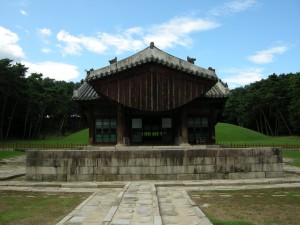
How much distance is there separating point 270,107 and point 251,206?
76.5 meters

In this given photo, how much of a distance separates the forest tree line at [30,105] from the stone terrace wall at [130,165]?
4695 centimetres

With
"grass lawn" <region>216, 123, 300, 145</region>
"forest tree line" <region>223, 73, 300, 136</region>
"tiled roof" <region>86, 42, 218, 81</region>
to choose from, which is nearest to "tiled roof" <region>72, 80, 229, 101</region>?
"tiled roof" <region>86, 42, 218, 81</region>

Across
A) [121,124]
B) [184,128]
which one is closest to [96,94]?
[121,124]

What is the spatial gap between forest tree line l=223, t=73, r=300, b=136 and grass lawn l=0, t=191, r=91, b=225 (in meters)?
68.2

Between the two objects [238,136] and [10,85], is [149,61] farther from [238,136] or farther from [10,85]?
[10,85]

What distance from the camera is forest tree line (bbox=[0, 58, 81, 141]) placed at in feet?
207

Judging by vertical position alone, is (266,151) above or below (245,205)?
above

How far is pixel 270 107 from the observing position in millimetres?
83312

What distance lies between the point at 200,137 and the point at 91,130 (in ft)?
24.3

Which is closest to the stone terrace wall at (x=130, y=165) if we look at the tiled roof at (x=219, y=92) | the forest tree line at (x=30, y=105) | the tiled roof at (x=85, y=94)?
the tiled roof at (x=219, y=92)

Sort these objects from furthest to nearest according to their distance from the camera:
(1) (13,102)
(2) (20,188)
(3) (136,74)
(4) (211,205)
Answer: (1) (13,102) < (3) (136,74) < (2) (20,188) < (4) (211,205)

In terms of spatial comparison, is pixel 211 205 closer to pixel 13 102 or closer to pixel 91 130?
pixel 91 130

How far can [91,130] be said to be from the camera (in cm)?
2302

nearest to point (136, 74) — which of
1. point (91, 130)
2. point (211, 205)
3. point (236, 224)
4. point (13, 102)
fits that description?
point (91, 130)
